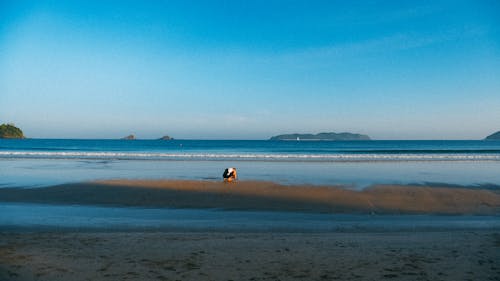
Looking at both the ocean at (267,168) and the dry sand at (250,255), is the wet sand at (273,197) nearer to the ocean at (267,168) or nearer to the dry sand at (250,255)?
the ocean at (267,168)

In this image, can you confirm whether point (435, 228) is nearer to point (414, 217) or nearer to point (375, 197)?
point (414, 217)

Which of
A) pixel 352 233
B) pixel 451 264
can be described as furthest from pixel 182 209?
pixel 451 264

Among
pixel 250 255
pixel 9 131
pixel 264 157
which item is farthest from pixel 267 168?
pixel 9 131

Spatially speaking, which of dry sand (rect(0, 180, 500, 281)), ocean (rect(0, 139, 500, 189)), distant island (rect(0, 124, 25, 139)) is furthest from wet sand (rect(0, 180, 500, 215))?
distant island (rect(0, 124, 25, 139))

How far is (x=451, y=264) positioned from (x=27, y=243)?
23.7 feet

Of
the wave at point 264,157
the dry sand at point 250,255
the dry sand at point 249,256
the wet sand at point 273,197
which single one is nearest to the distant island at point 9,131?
the wave at point 264,157

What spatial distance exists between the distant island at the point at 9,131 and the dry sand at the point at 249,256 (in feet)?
528

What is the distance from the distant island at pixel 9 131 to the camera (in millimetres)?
143500

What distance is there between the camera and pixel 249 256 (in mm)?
6227

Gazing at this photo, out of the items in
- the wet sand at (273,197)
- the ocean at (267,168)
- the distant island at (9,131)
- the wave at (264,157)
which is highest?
the distant island at (9,131)

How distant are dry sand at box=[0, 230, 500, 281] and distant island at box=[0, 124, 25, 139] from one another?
161 meters

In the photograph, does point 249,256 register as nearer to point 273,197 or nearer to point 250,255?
point 250,255

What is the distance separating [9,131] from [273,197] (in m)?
160

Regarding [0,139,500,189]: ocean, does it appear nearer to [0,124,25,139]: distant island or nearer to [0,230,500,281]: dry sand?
[0,230,500,281]: dry sand
